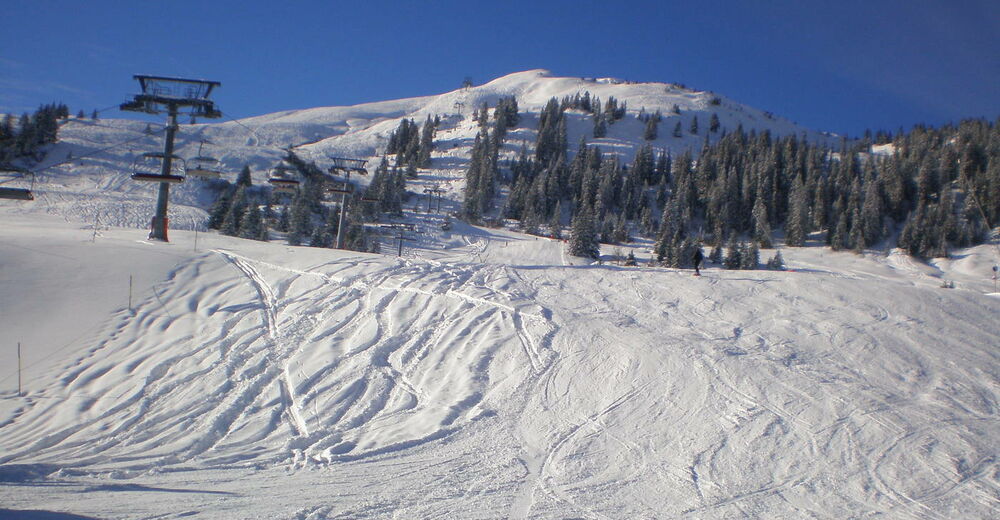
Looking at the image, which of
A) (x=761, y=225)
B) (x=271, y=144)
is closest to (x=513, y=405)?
(x=761, y=225)

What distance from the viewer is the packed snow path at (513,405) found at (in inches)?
285

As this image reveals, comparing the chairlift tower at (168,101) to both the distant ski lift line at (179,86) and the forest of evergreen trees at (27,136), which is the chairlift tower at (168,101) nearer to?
the distant ski lift line at (179,86)

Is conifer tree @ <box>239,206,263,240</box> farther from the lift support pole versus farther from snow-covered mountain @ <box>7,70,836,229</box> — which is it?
the lift support pole

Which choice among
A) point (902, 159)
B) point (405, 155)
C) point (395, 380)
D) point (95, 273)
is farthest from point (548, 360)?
point (405, 155)

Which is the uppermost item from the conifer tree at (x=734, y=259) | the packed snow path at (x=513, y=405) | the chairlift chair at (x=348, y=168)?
the chairlift chair at (x=348, y=168)

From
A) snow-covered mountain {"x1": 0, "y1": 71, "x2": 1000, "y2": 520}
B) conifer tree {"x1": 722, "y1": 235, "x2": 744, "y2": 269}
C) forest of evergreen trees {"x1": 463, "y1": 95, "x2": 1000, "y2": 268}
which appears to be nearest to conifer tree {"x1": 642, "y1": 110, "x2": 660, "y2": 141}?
forest of evergreen trees {"x1": 463, "y1": 95, "x2": 1000, "y2": 268}

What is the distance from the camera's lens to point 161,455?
25.9 ft

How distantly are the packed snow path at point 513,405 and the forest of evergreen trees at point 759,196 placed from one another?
41384mm

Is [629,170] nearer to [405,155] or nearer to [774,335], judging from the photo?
[405,155]

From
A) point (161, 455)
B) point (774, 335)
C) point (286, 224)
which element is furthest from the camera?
point (286, 224)

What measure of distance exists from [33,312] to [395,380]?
9301mm

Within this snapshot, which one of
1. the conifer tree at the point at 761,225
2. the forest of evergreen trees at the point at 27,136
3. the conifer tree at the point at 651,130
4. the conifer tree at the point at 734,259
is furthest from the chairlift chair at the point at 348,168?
the conifer tree at the point at 651,130

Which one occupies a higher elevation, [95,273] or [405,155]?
[405,155]

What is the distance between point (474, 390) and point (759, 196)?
83830 mm
